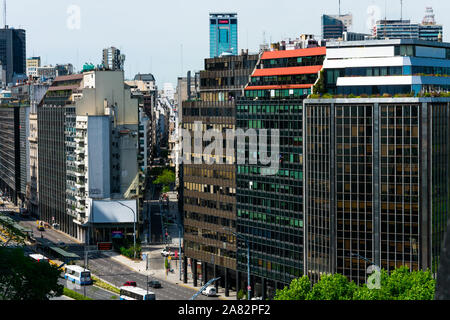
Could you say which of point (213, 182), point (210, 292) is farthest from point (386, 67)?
point (210, 292)

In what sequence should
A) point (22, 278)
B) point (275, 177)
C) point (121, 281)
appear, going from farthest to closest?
point (121, 281) → point (275, 177) → point (22, 278)

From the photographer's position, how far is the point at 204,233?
564ft

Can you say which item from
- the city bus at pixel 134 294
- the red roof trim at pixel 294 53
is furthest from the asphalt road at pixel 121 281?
the red roof trim at pixel 294 53

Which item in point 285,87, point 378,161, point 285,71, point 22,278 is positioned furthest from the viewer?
point 285,71

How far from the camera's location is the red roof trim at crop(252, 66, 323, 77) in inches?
5950

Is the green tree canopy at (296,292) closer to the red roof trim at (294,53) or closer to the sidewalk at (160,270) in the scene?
the sidewalk at (160,270)

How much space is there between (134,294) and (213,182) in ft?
92.7

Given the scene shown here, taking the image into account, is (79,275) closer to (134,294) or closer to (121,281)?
(121,281)

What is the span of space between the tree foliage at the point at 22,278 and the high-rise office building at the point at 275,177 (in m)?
45.0

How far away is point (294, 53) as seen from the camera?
157000 mm

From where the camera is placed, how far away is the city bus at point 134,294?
14700 cm
